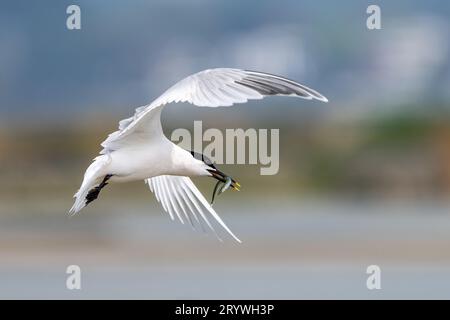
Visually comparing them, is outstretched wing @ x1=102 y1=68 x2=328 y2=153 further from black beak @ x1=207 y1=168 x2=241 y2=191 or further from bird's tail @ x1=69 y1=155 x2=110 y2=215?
black beak @ x1=207 y1=168 x2=241 y2=191

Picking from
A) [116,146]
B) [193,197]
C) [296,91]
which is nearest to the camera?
[296,91]

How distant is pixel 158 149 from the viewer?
10.9 feet

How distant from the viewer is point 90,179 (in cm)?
316

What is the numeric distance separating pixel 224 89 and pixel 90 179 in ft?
1.69

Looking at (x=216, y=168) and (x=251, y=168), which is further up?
(x=251, y=168)

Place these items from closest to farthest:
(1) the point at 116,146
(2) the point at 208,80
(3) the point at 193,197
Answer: (2) the point at 208,80, (1) the point at 116,146, (3) the point at 193,197

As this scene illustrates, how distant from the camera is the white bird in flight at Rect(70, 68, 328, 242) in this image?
287cm

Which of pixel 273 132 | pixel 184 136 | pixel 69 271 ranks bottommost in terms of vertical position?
pixel 69 271

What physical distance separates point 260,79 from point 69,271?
2.77 meters

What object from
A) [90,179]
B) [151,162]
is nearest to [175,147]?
[151,162]

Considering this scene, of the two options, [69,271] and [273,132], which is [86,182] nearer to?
[69,271]

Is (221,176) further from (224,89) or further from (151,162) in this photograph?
(224,89)

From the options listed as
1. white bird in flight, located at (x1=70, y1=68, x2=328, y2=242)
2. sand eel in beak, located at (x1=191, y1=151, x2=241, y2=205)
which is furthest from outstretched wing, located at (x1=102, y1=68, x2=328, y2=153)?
sand eel in beak, located at (x1=191, y1=151, x2=241, y2=205)

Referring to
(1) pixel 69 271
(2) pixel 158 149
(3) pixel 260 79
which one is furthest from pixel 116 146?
(1) pixel 69 271
